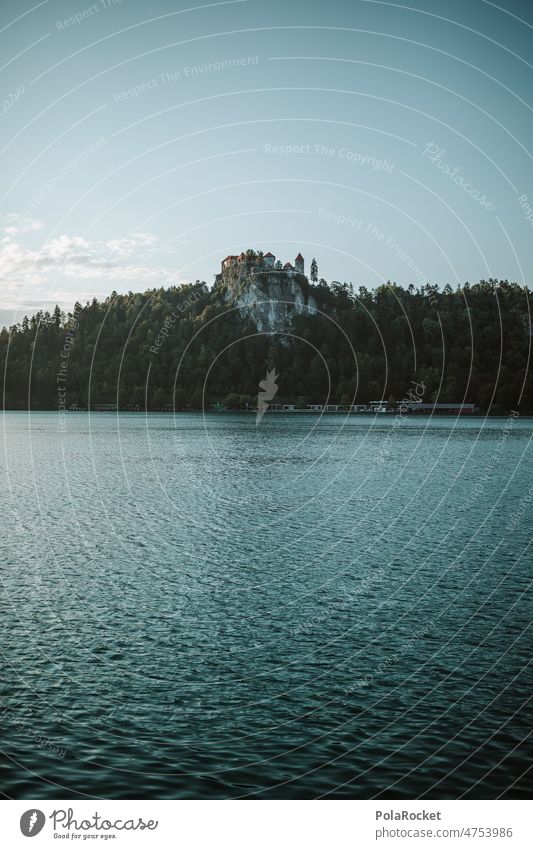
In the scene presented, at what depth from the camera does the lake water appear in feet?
73.4

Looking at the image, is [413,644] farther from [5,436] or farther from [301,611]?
[5,436]

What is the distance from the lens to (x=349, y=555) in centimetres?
5084

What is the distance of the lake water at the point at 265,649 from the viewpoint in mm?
22375

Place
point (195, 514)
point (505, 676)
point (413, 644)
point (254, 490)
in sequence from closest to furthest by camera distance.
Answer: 1. point (505, 676)
2. point (413, 644)
3. point (195, 514)
4. point (254, 490)

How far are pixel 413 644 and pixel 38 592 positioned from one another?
1872 centimetres

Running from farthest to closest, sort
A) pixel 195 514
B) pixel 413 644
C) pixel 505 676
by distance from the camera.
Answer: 1. pixel 195 514
2. pixel 413 644
3. pixel 505 676

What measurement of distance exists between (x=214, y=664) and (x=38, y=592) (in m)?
13.8

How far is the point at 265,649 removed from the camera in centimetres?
3191

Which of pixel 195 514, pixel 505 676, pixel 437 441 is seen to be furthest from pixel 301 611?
pixel 437 441

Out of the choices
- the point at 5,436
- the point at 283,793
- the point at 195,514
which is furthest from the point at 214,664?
the point at 5,436

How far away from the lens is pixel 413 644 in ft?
108
